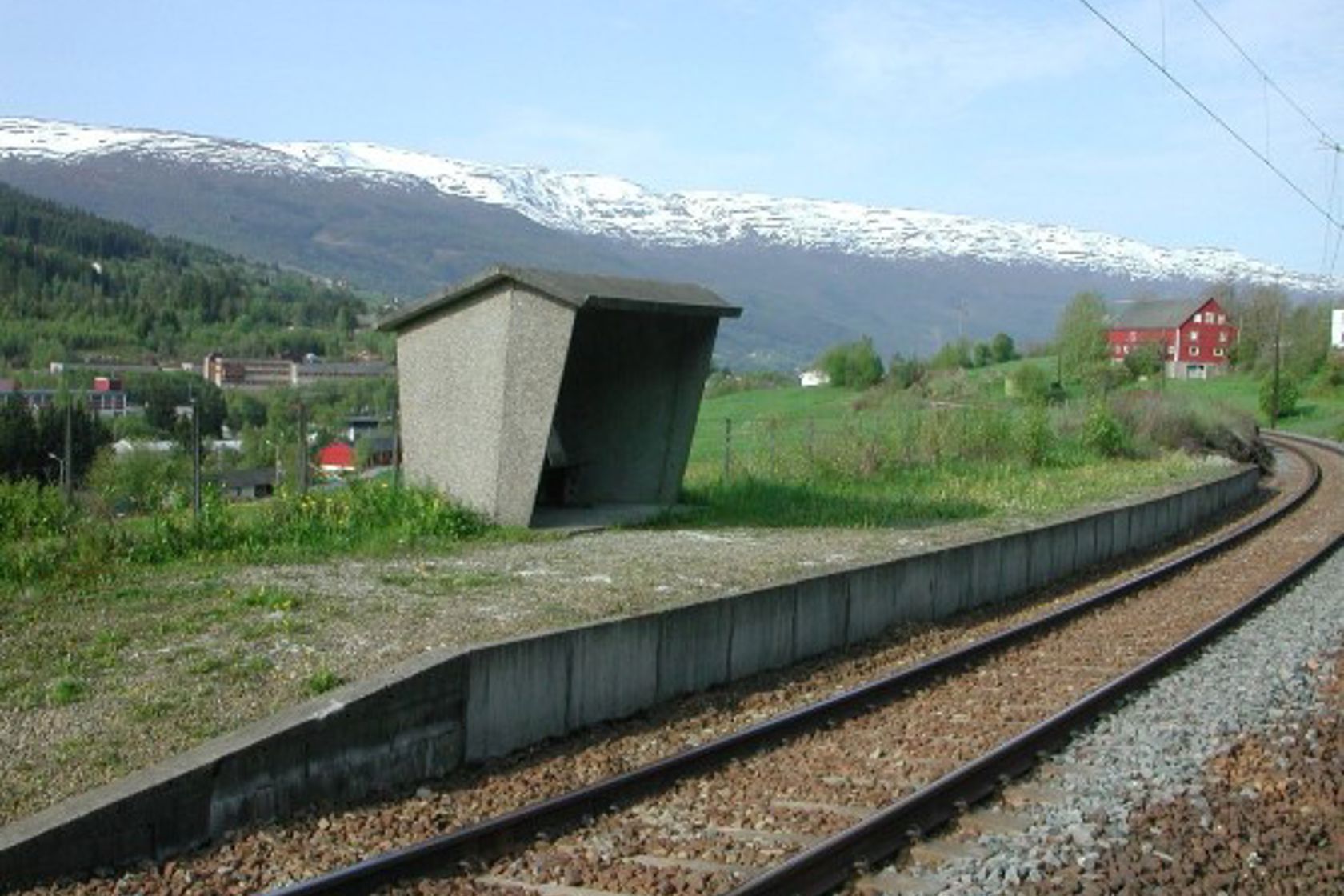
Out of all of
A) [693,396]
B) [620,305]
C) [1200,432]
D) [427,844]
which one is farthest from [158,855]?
[1200,432]

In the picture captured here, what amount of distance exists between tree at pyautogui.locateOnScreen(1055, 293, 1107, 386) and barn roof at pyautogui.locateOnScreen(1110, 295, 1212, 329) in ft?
144

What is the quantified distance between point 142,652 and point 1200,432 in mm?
45624

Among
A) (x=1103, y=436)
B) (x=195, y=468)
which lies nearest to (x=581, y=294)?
(x=195, y=468)

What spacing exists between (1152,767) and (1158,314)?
14643 cm

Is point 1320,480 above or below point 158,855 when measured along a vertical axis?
below

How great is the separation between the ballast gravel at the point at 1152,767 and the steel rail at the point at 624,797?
0.63 m

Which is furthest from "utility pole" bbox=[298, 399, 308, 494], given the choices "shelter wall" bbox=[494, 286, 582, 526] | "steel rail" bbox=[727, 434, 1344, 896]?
"steel rail" bbox=[727, 434, 1344, 896]

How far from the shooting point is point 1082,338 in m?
93.6

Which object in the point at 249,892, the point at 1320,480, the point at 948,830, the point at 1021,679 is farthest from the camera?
the point at 1320,480

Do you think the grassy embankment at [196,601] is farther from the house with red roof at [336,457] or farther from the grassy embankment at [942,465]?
the house with red roof at [336,457]

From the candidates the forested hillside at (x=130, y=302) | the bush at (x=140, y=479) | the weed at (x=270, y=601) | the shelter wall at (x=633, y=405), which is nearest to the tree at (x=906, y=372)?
the forested hillside at (x=130, y=302)

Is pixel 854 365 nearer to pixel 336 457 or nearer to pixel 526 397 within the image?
pixel 336 457

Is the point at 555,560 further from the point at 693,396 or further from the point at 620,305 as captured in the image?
the point at 693,396

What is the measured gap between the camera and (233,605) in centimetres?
1184
